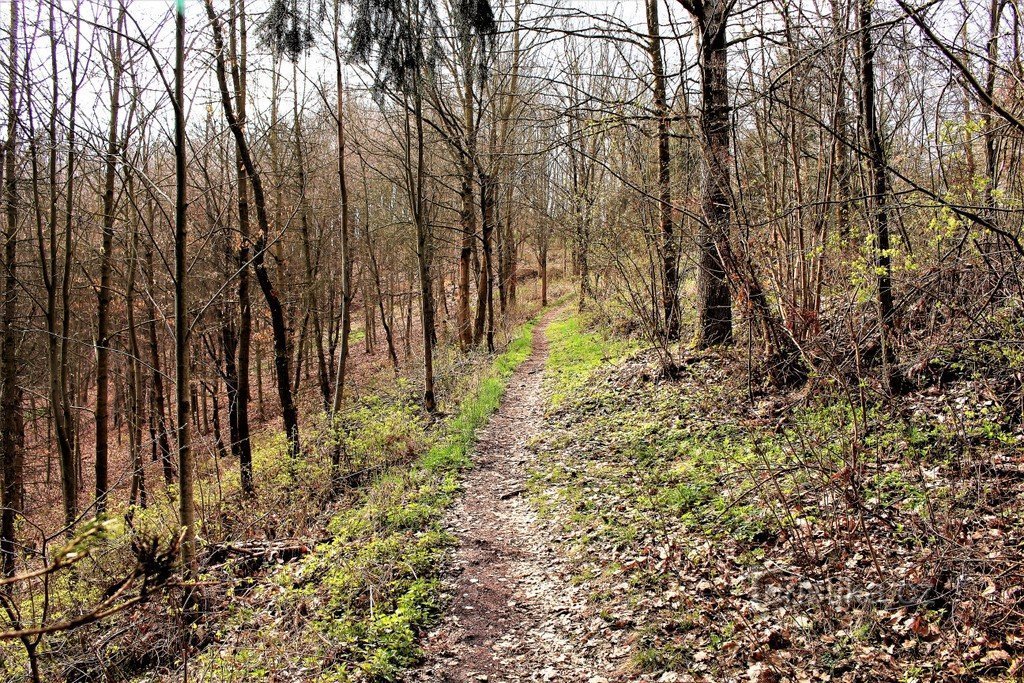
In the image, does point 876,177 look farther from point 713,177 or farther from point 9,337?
point 9,337

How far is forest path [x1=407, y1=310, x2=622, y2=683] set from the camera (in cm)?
430

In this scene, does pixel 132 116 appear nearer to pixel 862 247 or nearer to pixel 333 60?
pixel 333 60

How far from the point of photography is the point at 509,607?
511 centimetres

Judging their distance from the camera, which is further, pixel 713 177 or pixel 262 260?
pixel 262 260

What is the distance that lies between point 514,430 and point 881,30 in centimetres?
727

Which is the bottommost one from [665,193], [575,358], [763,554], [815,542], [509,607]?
[509,607]

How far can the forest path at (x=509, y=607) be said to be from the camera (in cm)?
430

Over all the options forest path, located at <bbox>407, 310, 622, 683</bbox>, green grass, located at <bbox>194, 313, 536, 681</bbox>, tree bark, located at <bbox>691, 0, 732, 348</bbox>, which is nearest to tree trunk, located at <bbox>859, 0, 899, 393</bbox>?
tree bark, located at <bbox>691, 0, 732, 348</bbox>

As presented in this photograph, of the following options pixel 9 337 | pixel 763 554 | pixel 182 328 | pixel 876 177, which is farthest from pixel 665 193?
pixel 9 337

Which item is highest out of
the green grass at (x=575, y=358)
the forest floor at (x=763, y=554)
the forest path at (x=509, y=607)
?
the green grass at (x=575, y=358)

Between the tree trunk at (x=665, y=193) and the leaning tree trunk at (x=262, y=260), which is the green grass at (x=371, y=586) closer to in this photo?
the leaning tree trunk at (x=262, y=260)

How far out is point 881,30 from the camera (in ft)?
17.1

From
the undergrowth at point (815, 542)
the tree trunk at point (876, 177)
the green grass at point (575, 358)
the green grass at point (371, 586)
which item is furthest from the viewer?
the green grass at point (575, 358)

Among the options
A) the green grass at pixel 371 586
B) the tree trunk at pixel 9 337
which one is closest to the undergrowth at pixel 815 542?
the green grass at pixel 371 586
